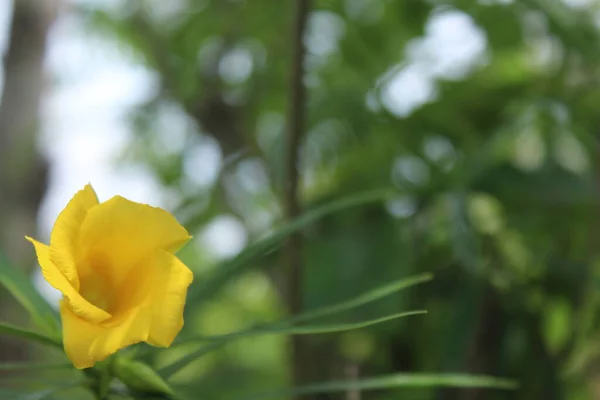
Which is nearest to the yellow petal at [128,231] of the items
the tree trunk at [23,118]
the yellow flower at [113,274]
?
the yellow flower at [113,274]

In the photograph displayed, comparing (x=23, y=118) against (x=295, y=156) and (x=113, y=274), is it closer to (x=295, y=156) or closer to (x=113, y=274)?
(x=295, y=156)

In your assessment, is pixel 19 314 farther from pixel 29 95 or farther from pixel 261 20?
pixel 261 20

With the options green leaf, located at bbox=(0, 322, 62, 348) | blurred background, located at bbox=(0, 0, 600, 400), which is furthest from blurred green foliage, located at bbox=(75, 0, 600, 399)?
green leaf, located at bbox=(0, 322, 62, 348)

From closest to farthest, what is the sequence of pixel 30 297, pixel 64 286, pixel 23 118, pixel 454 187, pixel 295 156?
pixel 64 286 → pixel 30 297 → pixel 295 156 → pixel 454 187 → pixel 23 118

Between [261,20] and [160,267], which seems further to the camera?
[261,20]

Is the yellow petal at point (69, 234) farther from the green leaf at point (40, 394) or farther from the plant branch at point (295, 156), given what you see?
the plant branch at point (295, 156)

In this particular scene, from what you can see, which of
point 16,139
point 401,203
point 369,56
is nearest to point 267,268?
point 401,203

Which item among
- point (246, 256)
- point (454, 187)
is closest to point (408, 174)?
point (454, 187)

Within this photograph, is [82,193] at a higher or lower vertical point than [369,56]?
lower
